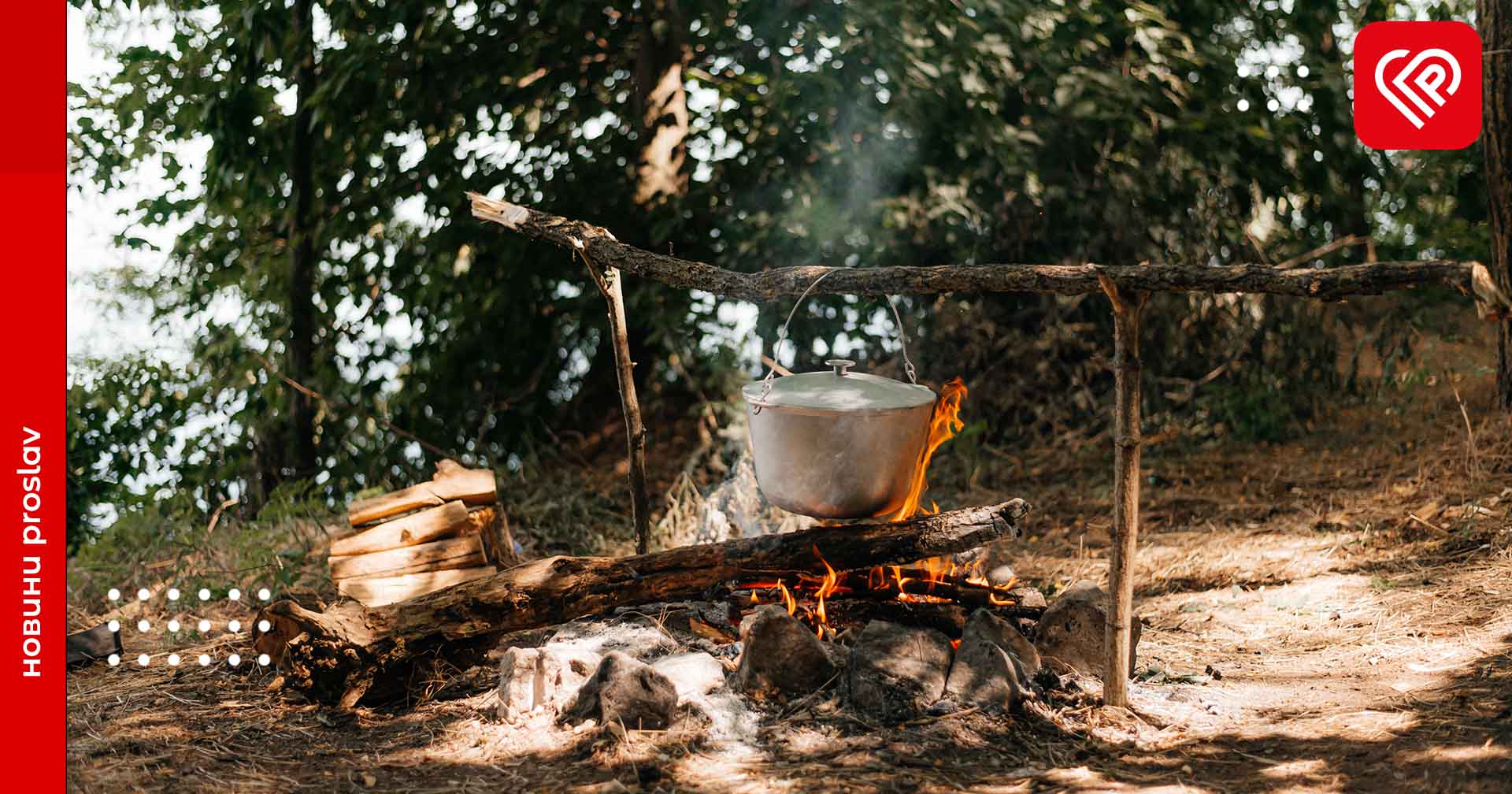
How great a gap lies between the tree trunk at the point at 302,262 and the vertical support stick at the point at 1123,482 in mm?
5109

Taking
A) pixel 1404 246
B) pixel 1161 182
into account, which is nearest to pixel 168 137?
pixel 1161 182

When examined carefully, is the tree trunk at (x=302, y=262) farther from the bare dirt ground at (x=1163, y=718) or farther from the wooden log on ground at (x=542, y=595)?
the wooden log on ground at (x=542, y=595)

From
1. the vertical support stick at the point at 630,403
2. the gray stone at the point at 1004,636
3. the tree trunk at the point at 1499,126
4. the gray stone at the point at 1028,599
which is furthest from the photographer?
the tree trunk at the point at 1499,126

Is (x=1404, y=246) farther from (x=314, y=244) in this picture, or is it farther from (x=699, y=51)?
(x=314, y=244)

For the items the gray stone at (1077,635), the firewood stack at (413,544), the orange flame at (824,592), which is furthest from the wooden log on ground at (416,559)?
the gray stone at (1077,635)

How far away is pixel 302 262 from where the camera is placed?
748 cm

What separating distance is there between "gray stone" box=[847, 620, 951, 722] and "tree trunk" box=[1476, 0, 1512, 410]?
154 inches

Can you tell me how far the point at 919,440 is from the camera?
388cm

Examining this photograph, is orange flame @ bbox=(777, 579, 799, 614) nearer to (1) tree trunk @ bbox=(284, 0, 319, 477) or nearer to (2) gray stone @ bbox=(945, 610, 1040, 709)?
(2) gray stone @ bbox=(945, 610, 1040, 709)

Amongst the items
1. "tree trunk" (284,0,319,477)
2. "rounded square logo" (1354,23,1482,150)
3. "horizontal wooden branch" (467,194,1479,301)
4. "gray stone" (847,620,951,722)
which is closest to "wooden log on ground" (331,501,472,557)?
"horizontal wooden branch" (467,194,1479,301)

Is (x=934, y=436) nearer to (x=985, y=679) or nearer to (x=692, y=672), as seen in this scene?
(x=985, y=679)

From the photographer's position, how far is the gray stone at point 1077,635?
404 centimetres

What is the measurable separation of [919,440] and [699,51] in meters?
4.41

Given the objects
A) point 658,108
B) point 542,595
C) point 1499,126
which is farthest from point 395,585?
point 1499,126
